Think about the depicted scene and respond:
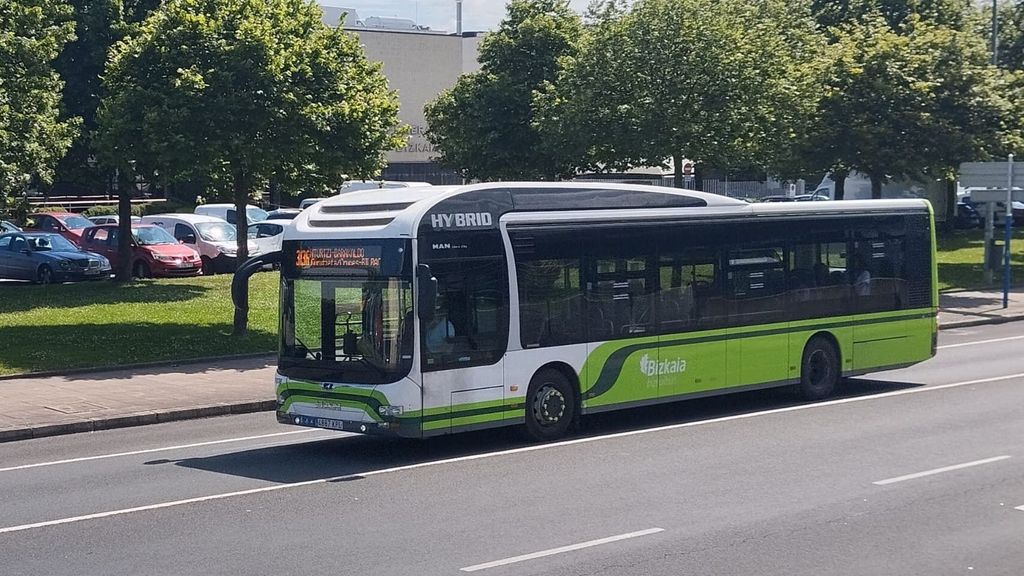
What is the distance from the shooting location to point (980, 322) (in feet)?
102

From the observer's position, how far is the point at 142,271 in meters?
35.8

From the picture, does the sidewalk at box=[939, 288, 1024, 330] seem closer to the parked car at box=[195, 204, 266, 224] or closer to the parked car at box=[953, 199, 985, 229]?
the parked car at box=[953, 199, 985, 229]

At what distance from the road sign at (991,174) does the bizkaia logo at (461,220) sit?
22.0 meters

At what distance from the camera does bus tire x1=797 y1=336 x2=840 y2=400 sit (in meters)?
18.2

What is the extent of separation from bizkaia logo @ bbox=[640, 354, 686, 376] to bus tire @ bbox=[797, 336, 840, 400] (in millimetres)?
2521

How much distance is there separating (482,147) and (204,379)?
17.6 metres

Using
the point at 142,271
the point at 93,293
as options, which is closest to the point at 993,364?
the point at 93,293

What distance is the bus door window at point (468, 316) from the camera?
1387 cm

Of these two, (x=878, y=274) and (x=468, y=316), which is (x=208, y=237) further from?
(x=468, y=316)

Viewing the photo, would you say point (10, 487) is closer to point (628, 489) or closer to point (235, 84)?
point (628, 489)

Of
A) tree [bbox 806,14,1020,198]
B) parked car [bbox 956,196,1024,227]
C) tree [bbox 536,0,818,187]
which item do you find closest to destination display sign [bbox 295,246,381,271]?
tree [bbox 536,0,818,187]

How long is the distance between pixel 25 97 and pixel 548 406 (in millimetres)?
12094

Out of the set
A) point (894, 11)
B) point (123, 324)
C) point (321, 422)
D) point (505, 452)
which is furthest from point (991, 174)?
point (321, 422)

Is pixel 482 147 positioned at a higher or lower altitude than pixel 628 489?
higher
